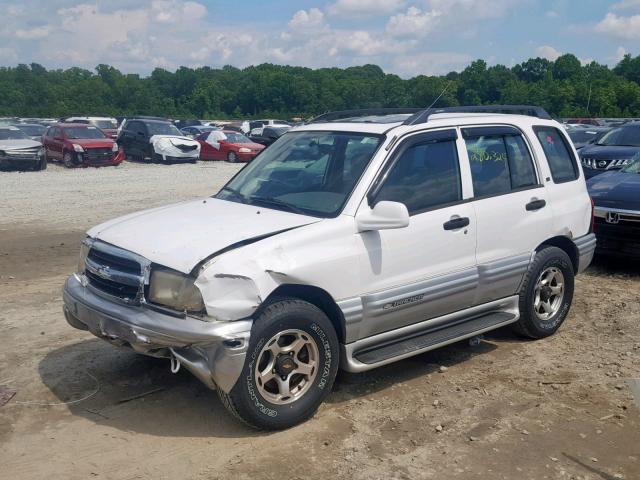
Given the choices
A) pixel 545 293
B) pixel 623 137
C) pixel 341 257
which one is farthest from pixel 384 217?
pixel 623 137

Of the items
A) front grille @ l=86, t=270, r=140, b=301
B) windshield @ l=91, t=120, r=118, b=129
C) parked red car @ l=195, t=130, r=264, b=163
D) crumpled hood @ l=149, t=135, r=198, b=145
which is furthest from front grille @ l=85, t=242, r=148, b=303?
windshield @ l=91, t=120, r=118, b=129

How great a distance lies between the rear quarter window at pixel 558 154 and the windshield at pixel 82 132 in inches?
862

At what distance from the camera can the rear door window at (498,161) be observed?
18.7 feet

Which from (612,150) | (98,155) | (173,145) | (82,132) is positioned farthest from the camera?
(173,145)

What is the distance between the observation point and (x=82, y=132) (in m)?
25.9

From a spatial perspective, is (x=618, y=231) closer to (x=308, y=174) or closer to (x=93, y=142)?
(x=308, y=174)

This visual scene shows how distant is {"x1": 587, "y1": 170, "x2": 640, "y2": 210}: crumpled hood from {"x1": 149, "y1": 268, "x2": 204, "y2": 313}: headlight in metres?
6.07

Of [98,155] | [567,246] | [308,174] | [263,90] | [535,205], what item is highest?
[263,90]

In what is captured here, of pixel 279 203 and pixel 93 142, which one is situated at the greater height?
pixel 279 203

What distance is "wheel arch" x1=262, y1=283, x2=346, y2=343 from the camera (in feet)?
14.7

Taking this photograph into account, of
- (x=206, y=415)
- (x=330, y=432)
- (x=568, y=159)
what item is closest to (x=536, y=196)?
(x=568, y=159)

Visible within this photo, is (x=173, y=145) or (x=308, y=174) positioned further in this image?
(x=173, y=145)

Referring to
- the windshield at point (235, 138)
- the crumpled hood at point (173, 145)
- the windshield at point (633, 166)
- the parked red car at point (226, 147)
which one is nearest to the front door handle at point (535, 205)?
the windshield at point (633, 166)

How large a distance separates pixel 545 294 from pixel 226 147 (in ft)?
81.5
